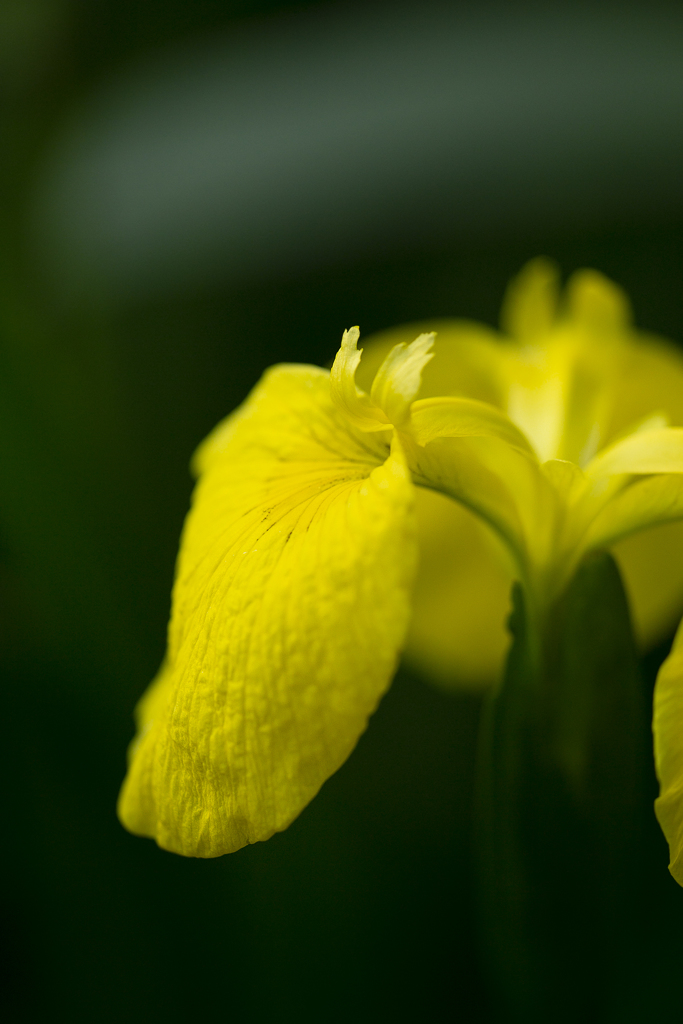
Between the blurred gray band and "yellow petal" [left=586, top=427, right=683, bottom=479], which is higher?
the blurred gray band

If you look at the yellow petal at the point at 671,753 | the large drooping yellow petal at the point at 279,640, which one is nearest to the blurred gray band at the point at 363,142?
the large drooping yellow petal at the point at 279,640

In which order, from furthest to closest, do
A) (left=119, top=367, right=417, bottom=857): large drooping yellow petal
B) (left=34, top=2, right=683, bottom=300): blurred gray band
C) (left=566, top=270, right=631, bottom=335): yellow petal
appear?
1. (left=34, top=2, right=683, bottom=300): blurred gray band
2. (left=566, top=270, right=631, bottom=335): yellow petal
3. (left=119, top=367, right=417, bottom=857): large drooping yellow petal

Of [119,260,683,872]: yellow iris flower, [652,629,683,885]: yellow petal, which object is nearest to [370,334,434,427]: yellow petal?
[119,260,683,872]: yellow iris flower

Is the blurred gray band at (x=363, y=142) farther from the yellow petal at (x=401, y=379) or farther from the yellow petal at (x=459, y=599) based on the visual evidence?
the yellow petal at (x=401, y=379)

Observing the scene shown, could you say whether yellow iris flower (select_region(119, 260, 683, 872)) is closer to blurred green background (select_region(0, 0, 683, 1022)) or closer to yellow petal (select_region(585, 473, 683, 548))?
yellow petal (select_region(585, 473, 683, 548))

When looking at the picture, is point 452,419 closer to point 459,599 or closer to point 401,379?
point 401,379

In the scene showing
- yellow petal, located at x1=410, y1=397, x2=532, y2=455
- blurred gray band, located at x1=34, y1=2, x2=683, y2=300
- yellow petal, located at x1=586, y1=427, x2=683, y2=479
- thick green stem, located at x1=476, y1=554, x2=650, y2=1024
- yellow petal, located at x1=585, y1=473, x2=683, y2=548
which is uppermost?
blurred gray band, located at x1=34, y1=2, x2=683, y2=300
